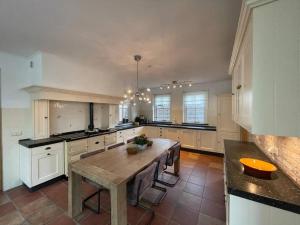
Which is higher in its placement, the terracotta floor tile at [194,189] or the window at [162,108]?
the window at [162,108]

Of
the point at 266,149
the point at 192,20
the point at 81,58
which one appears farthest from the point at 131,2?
the point at 266,149

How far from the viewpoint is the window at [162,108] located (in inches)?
226

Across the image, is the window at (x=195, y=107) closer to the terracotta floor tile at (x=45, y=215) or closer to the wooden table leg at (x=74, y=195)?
the wooden table leg at (x=74, y=195)

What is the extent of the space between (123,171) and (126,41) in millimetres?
1822

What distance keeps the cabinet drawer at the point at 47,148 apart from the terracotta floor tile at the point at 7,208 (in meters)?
0.78

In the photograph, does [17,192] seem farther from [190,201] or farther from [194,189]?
[194,189]

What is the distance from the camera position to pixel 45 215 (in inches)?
74.4

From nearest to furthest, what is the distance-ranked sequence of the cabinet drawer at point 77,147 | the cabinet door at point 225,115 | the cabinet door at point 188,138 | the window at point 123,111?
the cabinet drawer at point 77,147 < the cabinet door at point 225,115 < the cabinet door at point 188,138 < the window at point 123,111

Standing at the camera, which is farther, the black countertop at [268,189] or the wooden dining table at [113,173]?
the wooden dining table at [113,173]

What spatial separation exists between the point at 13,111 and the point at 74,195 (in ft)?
6.67

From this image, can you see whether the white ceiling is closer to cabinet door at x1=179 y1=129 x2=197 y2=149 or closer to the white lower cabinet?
the white lower cabinet

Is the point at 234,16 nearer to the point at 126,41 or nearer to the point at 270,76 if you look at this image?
the point at 270,76

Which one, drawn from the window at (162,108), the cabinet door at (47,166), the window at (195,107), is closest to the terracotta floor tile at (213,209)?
the cabinet door at (47,166)

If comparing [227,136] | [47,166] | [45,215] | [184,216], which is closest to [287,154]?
[184,216]
